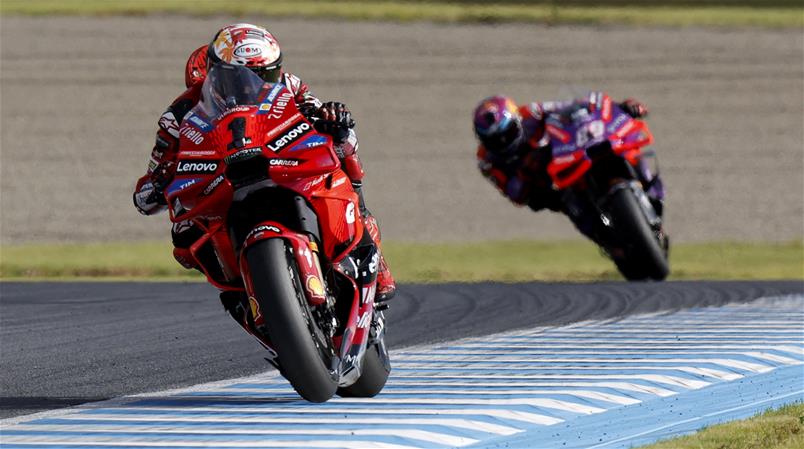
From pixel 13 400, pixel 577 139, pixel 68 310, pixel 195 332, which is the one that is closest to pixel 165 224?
pixel 577 139

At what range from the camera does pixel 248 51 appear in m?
7.00

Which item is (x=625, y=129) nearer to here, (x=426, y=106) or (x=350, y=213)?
(x=350, y=213)

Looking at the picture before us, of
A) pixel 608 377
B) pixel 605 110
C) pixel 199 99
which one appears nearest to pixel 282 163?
pixel 199 99

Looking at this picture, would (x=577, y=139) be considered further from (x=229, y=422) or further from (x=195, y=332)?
(x=229, y=422)

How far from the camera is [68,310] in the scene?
12414 mm

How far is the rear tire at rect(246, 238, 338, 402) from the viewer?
6.38 m

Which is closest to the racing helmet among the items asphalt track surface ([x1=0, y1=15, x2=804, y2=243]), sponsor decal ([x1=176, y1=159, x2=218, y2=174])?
sponsor decal ([x1=176, y1=159, x2=218, y2=174])

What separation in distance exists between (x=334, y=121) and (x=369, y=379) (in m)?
1.37

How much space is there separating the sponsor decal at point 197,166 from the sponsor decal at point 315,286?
61 cm

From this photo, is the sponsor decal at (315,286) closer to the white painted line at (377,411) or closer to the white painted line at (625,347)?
the white painted line at (377,411)

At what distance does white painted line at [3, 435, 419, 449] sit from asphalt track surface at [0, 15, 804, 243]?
16.5 metres

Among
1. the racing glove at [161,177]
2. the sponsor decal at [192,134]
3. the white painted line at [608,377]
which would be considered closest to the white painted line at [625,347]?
the white painted line at [608,377]

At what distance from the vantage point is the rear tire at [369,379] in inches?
297

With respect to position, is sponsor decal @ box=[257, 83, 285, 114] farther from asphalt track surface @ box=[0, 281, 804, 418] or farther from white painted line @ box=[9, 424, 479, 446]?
asphalt track surface @ box=[0, 281, 804, 418]
